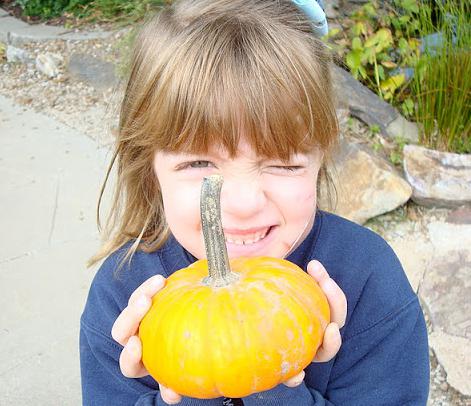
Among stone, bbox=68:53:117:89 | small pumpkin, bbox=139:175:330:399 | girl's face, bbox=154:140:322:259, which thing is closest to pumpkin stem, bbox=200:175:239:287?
small pumpkin, bbox=139:175:330:399

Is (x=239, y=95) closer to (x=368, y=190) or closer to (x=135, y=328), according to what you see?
(x=135, y=328)

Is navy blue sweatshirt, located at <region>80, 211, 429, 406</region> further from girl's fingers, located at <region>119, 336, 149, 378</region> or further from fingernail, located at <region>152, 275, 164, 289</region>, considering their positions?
fingernail, located at <region>152, 275, 164, 289</region>

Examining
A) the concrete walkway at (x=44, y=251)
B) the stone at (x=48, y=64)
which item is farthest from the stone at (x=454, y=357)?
the stone at (x=48, y=64)

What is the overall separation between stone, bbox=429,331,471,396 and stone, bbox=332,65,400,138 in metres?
1.40

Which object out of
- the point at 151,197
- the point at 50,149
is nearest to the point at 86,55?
the point at 50,149

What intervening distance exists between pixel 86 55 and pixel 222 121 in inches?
194

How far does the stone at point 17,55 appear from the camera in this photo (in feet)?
21.4

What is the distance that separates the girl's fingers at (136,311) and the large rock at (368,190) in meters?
2.23

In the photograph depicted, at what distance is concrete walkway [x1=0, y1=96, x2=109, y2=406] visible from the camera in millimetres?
3043

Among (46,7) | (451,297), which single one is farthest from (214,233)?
(46,7)

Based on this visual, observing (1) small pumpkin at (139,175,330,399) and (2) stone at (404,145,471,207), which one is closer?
(1) small pumpkin at (139,175,330,399)

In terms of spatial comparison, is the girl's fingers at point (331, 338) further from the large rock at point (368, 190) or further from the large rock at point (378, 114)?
the large rock at point (378, 114)

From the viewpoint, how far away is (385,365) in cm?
185

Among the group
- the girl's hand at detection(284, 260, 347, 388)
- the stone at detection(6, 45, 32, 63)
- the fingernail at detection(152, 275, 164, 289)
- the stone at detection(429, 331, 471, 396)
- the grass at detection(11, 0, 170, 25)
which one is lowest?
the stone at detection(6, 45, 32, 63)
